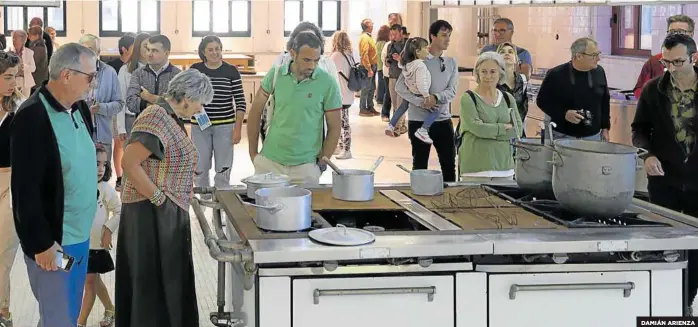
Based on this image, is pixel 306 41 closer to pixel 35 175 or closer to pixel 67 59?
pixel 67 59

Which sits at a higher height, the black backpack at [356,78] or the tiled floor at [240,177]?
the black backpack at [356,78]

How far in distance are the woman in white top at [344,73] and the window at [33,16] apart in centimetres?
690

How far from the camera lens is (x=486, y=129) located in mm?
5691

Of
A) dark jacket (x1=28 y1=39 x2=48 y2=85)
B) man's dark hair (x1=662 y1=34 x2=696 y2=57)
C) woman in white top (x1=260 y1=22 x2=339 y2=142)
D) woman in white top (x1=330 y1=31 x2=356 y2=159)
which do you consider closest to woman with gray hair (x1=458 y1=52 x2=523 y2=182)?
woman in white top (x1=260 y1=22 x2=339 y2=142)

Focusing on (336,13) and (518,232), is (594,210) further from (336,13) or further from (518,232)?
(336,13)

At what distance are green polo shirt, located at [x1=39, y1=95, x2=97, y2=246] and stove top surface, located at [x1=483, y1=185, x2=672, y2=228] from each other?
1656mm

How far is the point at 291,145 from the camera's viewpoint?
208 inches

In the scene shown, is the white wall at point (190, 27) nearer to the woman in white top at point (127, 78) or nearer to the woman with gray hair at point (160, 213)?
the woman in white top at point (127, 78)

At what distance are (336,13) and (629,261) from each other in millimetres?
15608

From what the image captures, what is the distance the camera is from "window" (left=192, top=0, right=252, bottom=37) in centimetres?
1739

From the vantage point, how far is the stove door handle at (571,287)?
3335mm

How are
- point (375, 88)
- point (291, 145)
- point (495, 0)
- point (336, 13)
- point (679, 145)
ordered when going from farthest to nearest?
point (336, 13) → point (375, 88) → point (495, 0) → point (291, 145) → point (679, 145)

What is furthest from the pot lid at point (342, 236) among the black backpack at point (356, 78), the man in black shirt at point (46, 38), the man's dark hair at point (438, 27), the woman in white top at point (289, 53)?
the man in black shirt at point (46, 38)

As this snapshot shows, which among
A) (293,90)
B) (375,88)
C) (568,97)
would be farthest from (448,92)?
(375,88)
